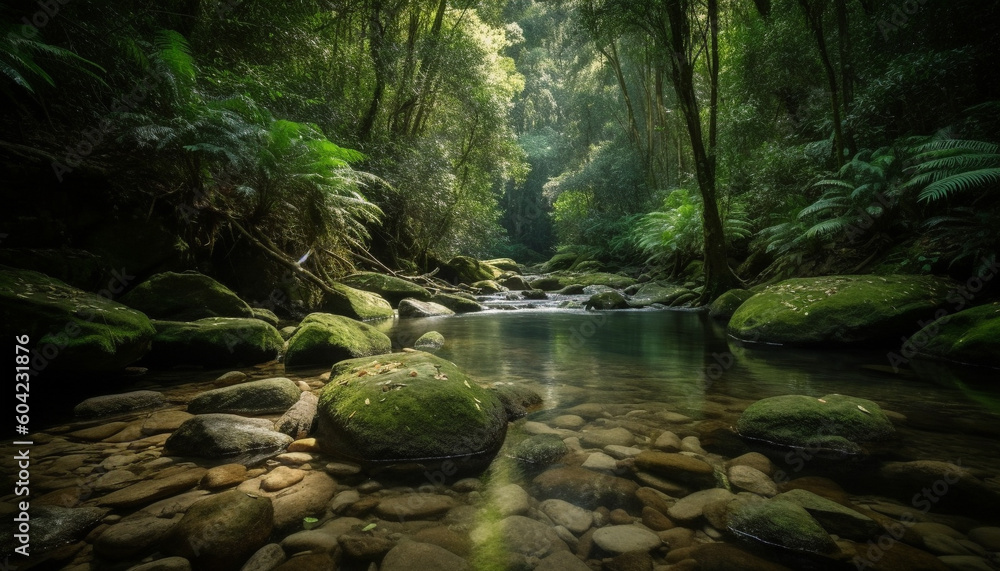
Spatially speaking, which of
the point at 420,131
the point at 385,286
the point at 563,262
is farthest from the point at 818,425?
the point at 563,262

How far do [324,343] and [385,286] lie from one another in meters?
5.39

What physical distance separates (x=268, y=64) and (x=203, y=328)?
624 centimetres

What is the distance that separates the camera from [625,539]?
158 centimetres

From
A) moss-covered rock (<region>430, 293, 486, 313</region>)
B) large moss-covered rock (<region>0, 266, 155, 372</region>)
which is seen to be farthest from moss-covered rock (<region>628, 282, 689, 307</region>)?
large moss-covered rock (<region>0, 266, 155, 372</region>)

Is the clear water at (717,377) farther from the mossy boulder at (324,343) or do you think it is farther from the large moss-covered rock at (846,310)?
the mossy boulder at (324,343)

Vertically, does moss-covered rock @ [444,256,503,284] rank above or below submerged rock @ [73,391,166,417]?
above

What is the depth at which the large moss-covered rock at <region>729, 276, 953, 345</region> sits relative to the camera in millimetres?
4742

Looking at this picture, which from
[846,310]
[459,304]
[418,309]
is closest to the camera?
[846,310]

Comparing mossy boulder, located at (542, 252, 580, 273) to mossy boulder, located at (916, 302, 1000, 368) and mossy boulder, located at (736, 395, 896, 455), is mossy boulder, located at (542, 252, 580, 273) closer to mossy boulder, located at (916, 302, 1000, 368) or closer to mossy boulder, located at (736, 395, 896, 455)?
mossy boulder, located at (916, 302, 1000, 368)

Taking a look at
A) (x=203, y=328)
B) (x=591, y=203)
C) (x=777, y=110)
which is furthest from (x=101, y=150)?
(x=591, y=203)

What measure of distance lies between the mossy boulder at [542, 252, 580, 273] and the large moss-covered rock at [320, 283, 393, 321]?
15.7 m

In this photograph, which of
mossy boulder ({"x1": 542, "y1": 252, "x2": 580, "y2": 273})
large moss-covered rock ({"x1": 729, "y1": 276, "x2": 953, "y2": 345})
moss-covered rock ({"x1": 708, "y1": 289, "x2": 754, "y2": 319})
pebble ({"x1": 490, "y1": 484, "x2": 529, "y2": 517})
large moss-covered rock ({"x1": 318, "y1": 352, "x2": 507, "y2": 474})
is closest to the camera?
pebble ({"x1": 490, "y1": 484, "x2": 529, "y2": 517})

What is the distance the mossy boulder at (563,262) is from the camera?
2238 cm

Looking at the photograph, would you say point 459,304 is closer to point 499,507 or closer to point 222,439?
point 222,439
